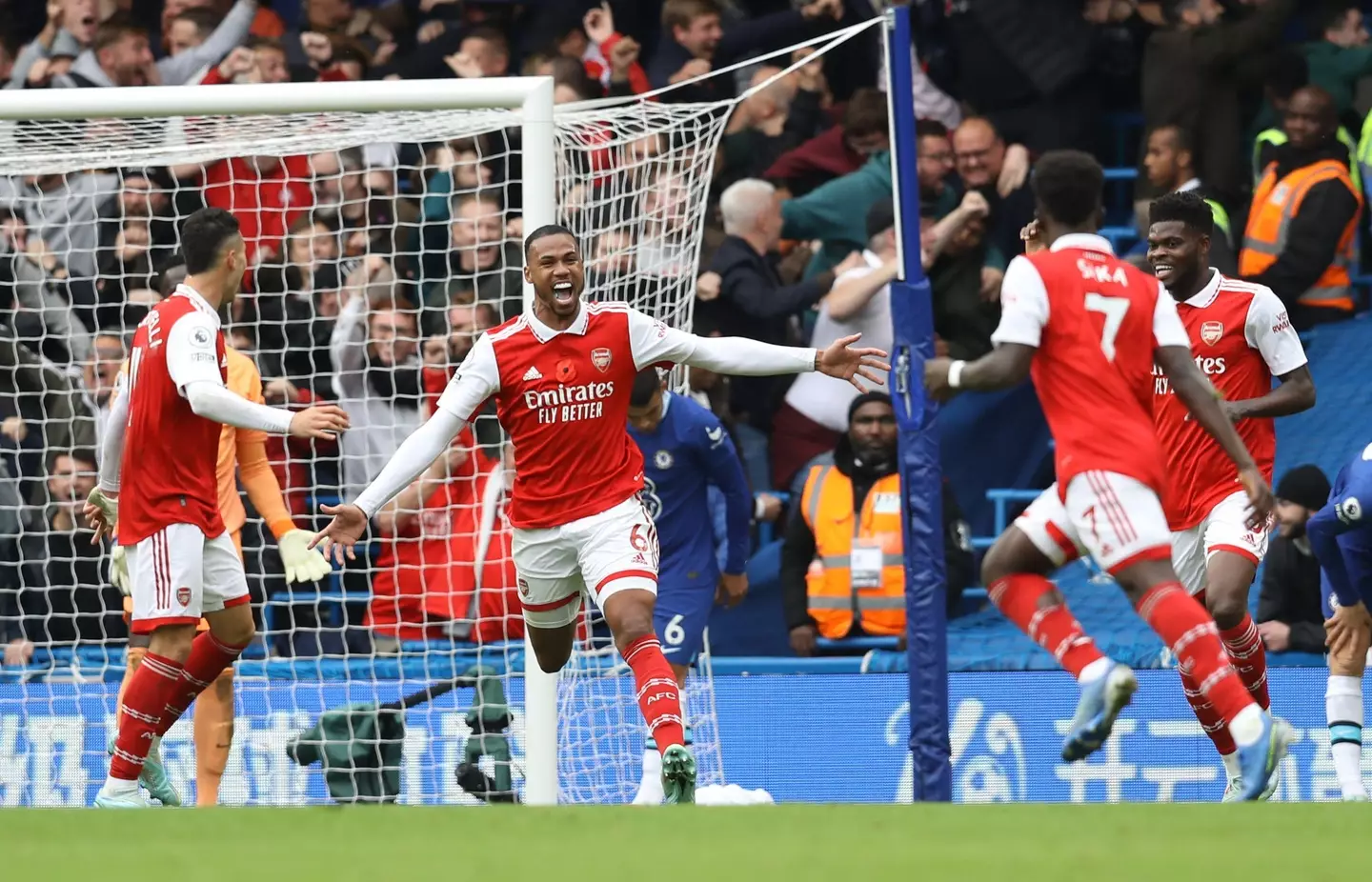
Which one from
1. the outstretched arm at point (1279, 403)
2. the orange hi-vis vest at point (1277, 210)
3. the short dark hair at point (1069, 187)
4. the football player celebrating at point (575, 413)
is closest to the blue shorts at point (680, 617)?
the football player celebrating at point (575, 413)

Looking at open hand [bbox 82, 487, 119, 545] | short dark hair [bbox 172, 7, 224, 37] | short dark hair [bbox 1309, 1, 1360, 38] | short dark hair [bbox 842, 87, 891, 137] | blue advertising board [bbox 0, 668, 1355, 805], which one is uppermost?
short dark hair [bbox 172, 7, 224, 37]

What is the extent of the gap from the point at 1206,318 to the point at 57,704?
19.4 feet

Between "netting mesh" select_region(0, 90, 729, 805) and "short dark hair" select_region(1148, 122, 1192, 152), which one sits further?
"short dark hair" select_region(1148, 122, 1192, 152)

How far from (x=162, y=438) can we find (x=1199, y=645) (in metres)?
3.96

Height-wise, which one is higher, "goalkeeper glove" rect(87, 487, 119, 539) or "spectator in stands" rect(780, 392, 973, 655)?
"goalkeeper glove" rect(87, 487, 119, 539)

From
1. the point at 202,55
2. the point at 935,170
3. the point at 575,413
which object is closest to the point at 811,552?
the point at 935,170

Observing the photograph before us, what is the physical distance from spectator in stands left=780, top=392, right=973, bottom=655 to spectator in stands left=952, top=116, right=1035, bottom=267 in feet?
4.63

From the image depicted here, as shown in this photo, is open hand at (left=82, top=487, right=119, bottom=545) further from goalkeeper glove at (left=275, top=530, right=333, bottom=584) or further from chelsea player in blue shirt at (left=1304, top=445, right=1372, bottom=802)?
chelsea player in blue shirt at (left=1304, top=445, right=1372, bottom=802)

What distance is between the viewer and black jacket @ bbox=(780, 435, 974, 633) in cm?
1078

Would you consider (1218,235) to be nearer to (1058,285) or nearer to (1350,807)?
(1058,285)

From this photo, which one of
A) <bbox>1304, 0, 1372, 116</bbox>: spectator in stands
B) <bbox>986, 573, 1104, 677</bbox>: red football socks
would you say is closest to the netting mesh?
<bbox>986, 573, 1104, 677</bbox>: red football socks

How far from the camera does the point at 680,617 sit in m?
9.44

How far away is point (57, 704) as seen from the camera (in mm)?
10461

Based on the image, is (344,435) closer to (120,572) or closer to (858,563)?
(120,572)
